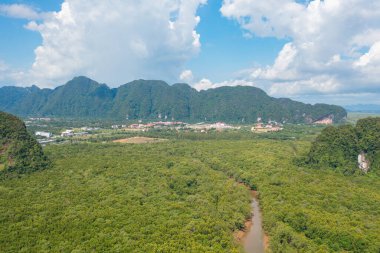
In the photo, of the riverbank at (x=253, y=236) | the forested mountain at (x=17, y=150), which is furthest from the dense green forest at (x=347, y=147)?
the forested mountain at (x=17, y=150)

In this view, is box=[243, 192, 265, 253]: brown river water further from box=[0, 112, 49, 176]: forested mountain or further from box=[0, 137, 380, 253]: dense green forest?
box=[0, 112, 49, 176]: forested mountain

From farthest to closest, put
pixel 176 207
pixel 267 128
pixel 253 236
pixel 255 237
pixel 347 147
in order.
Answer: pixel 267 128 < pixel 347 147 < pixel 253 236 < pixel 255 237 < pixel 176 207

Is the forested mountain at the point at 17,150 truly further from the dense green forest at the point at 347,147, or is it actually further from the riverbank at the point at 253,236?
the dense green forest at the point at 347,147

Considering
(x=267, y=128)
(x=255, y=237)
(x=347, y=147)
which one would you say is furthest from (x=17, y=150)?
(x=267, y=128)

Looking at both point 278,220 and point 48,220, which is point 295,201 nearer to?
point 278,220

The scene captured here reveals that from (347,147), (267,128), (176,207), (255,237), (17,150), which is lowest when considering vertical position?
(255,237)

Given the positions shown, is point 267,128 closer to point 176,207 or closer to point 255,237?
point 255,237
